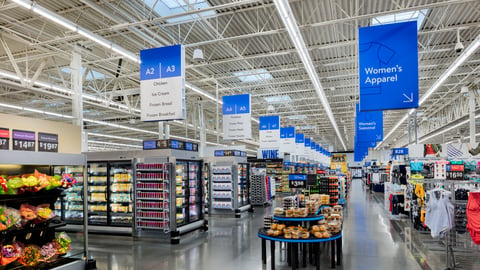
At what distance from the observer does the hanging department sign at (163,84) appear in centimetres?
821

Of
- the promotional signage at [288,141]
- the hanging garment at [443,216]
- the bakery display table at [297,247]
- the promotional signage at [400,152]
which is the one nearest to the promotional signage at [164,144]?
the bakery display table at [297,247]

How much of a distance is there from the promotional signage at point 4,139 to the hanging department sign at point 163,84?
4.30 m

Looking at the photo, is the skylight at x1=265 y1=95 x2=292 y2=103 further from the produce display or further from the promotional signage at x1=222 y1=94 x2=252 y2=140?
the produce display

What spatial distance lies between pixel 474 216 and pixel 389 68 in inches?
117

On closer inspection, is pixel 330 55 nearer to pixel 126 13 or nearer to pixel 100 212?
pixel 126 13

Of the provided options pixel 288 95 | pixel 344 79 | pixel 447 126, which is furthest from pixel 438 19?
pixel 447 126

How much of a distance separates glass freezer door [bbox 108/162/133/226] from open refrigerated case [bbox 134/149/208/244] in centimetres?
53

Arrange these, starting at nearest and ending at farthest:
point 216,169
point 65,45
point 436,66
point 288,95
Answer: point 65,45 → point 216,169 → point 436,66 → point 288,95

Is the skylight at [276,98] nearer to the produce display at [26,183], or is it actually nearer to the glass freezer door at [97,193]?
the glass freezer door at [97,193]

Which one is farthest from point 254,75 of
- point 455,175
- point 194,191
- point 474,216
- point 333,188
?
point 474,216

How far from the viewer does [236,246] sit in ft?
25.9

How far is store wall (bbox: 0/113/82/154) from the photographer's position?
13.6ft

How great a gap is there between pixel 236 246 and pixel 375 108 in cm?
425

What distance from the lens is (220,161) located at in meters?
13.3
